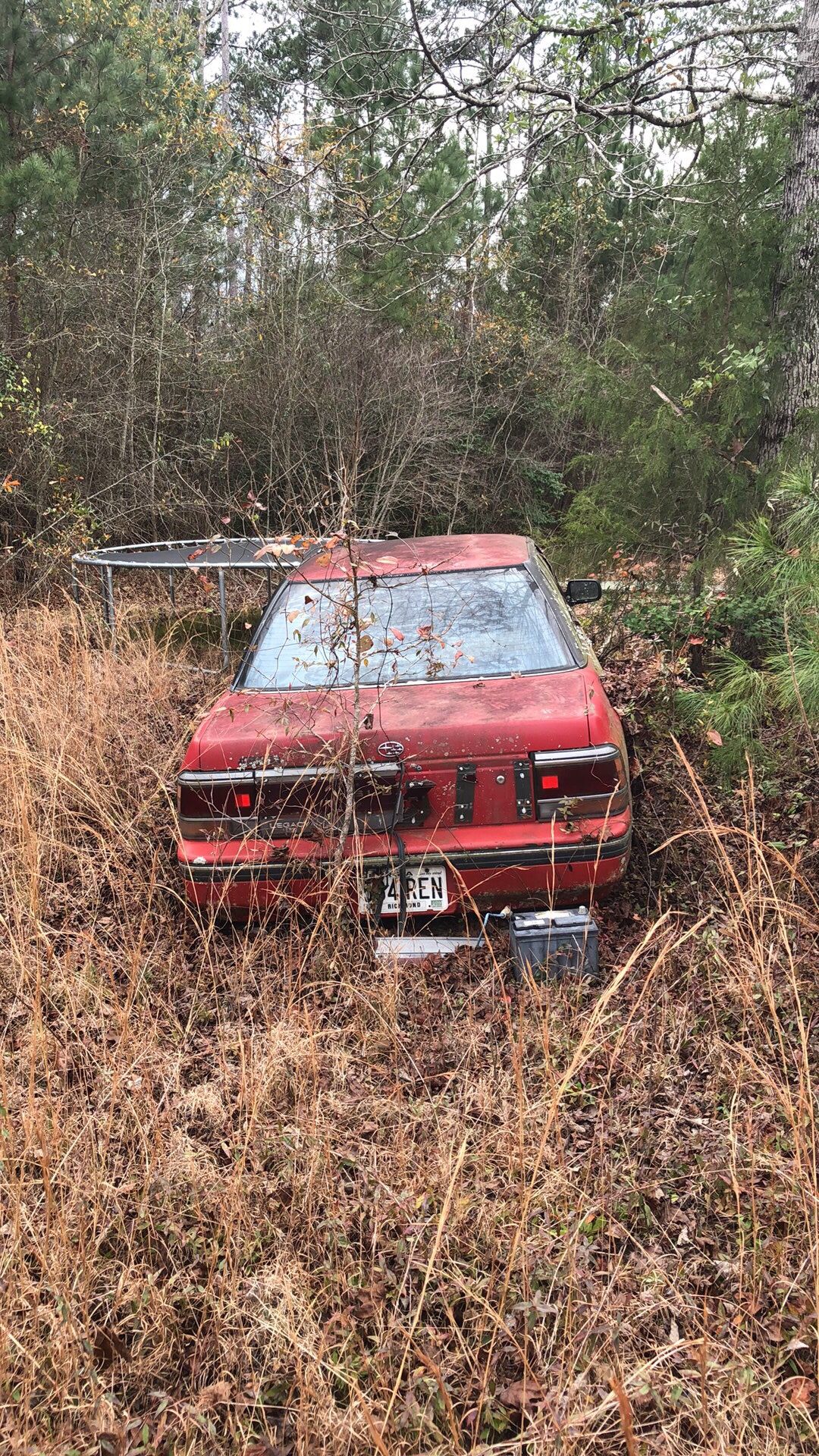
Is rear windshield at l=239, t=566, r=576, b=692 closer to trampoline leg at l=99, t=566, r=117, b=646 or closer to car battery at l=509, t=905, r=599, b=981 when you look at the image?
car battery at l=509, t=905, r=599, b=981

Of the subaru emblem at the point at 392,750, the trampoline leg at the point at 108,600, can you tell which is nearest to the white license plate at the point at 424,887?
the subaru emblem at the point at 392,750

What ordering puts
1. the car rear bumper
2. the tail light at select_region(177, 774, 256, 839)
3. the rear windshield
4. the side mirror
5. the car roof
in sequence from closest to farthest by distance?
the car rear bumper → the tail light at select_region(177, 774, 256, 839) → the rear windshield → the car roof → the side mirror

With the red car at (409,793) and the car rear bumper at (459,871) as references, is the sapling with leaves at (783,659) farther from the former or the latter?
the car rear bumper at (459,871)

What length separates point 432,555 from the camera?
4.63 meters

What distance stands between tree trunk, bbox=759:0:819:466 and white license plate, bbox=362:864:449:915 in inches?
183

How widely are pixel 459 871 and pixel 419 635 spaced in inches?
44.4

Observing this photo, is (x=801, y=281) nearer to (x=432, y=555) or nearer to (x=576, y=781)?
(x=432, y=555)

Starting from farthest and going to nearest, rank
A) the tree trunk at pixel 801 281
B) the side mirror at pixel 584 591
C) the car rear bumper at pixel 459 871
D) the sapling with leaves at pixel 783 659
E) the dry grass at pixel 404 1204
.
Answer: the tree trunk at pixel 801 281, the side mirror at pixel 584 591, the sapling with leaves at pixel 783 659, the car rear bumper at pixel 459 871, the dry grass at pixel 404 1204

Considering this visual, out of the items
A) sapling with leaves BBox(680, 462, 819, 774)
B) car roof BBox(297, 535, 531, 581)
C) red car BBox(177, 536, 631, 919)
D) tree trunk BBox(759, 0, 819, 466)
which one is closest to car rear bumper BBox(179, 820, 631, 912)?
red car BBox(177, 536, 631, 919)

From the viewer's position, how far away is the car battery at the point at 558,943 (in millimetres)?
3268

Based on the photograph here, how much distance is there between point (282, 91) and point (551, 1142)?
27.0 meters

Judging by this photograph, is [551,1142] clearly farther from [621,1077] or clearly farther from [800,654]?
[800,654]

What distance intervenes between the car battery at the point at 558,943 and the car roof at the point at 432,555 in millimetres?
1637

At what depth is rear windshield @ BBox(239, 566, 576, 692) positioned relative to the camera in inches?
155
